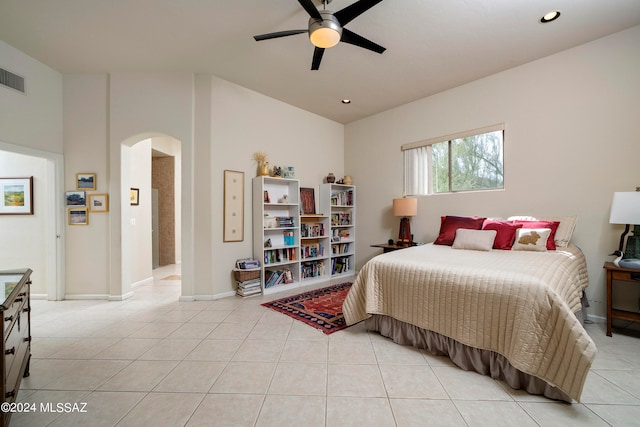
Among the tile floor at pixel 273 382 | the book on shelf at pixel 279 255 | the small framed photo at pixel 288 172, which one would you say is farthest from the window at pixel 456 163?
the book on shelf at pixel 279 255

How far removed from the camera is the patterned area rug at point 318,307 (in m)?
2.76

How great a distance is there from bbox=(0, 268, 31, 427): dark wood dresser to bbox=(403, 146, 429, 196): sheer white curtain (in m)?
4.43

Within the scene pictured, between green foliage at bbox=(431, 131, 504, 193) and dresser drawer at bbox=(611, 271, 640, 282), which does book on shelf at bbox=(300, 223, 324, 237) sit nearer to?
green foliage at bbox=(431, 131, 504, 193)

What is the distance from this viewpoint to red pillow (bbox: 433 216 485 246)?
332 cm

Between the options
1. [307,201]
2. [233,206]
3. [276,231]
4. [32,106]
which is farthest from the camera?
[307,201]

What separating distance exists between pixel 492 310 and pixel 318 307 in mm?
1937

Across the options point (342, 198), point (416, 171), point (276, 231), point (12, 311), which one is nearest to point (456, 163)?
point (416, 171)

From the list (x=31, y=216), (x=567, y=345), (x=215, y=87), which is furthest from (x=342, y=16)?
(x=31, y=216)

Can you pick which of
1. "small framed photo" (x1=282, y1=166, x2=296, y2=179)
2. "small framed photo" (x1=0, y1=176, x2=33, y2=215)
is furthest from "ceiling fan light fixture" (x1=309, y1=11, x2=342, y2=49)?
"small framed photo" (x1=0, y1=176, x2=33, y2=215)

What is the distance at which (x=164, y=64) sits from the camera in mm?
3330

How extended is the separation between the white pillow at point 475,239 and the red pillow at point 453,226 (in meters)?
0.20

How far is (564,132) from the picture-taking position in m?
3.02

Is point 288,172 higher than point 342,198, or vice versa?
point 288,172

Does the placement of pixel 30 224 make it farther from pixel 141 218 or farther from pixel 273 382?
pixel 273 382
